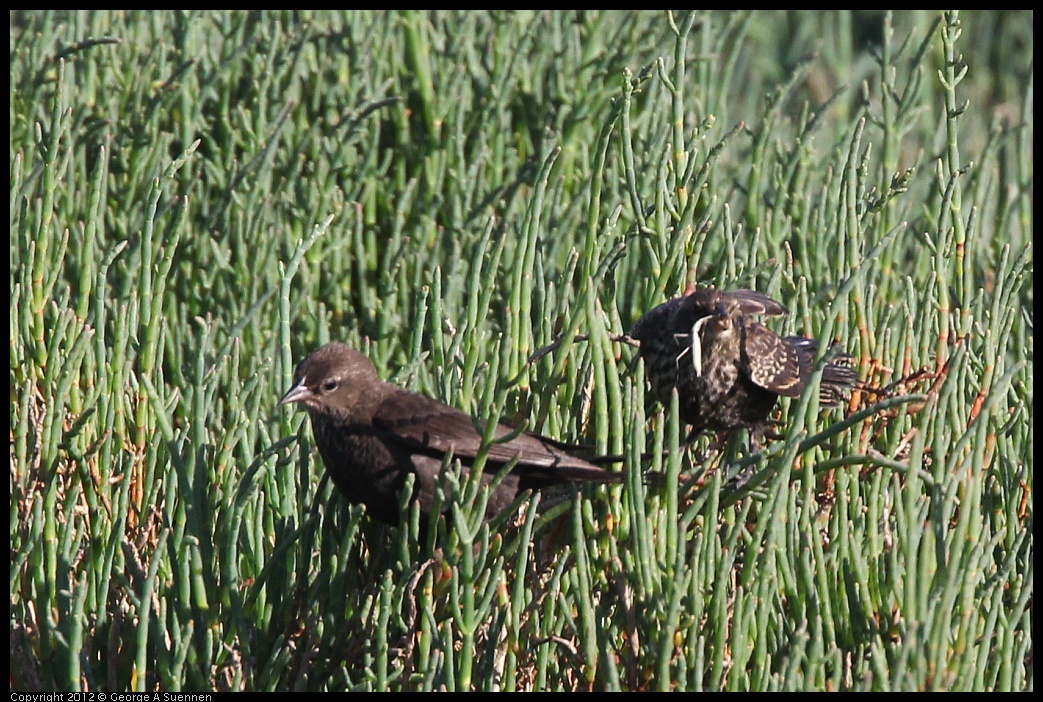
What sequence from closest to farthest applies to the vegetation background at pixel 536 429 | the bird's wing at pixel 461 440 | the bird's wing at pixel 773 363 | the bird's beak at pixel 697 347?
the vegetation background at pixel 536 429 → the bird's wing at pixel 461 440 → the bird's beak at pixel 697 347 → the bird's wing at pixel 773 363

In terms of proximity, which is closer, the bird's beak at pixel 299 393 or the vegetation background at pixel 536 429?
the vegetation background at pixel 536 429

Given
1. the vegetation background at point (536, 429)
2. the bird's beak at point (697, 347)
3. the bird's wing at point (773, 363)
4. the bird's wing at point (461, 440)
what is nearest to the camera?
the vegetation background at point (536, 429)

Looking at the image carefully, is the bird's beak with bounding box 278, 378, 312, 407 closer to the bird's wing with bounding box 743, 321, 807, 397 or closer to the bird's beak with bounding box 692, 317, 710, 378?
the bird's beak with bounding box 692, 317, 710, 378

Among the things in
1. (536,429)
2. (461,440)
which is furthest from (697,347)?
(461,440)

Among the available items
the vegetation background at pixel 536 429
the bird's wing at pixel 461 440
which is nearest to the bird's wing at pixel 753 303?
the vegetation background at pixel 536 429

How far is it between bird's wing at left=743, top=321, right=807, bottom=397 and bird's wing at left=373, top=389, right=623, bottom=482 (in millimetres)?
451

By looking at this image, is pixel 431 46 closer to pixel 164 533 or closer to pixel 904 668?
pixel 164 533

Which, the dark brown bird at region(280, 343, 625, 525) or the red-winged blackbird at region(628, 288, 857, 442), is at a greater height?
the red-winged blackbird at region(628, 288, 857, 442)

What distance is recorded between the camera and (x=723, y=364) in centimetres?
268

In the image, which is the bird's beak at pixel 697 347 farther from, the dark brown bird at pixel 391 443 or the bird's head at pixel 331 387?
the bird's head at pixel 331 387

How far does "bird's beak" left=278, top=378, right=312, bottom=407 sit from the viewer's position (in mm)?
2561

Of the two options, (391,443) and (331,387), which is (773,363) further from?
(331,387)

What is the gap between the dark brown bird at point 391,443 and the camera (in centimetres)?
242

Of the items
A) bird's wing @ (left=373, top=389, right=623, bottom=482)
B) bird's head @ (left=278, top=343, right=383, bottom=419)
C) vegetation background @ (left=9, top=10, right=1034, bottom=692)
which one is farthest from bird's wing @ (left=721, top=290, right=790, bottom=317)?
bird's head @ (left=278, top=343, right=383, bottom=419)
